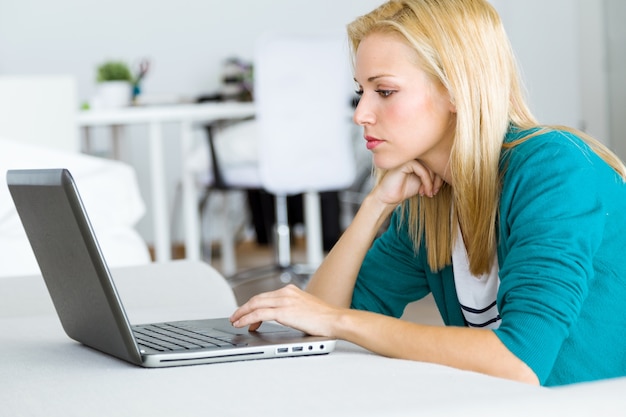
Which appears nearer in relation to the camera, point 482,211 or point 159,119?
point 482,211

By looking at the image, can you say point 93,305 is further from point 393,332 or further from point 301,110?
point 301,110

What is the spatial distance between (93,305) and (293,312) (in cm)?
21

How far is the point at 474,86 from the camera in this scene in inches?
46.8

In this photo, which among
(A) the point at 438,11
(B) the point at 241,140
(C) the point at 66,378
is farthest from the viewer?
(B) the point at 241,140

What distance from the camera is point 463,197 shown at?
4.00ft

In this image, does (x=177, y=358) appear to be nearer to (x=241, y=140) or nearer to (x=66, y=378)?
(x=66, y=378)

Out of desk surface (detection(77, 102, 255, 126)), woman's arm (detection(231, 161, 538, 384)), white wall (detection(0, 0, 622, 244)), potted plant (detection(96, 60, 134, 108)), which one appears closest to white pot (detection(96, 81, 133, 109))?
potted plant (detection(96, 60, 134, 108))

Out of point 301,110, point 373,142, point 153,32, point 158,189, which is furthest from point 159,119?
point 373,142

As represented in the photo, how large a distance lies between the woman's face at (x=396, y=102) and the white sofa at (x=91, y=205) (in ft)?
3.87

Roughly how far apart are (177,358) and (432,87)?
17.7 inches

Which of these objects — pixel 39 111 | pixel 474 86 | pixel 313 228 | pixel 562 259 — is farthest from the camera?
pixel 313 228

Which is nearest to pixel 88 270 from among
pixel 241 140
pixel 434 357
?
pixel 434 357

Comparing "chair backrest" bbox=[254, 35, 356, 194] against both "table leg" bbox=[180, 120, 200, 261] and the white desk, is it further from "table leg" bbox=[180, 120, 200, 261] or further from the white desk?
"table leg" bbox=[180, 120, 200, 261]

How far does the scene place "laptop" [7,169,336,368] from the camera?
3.21 ft
